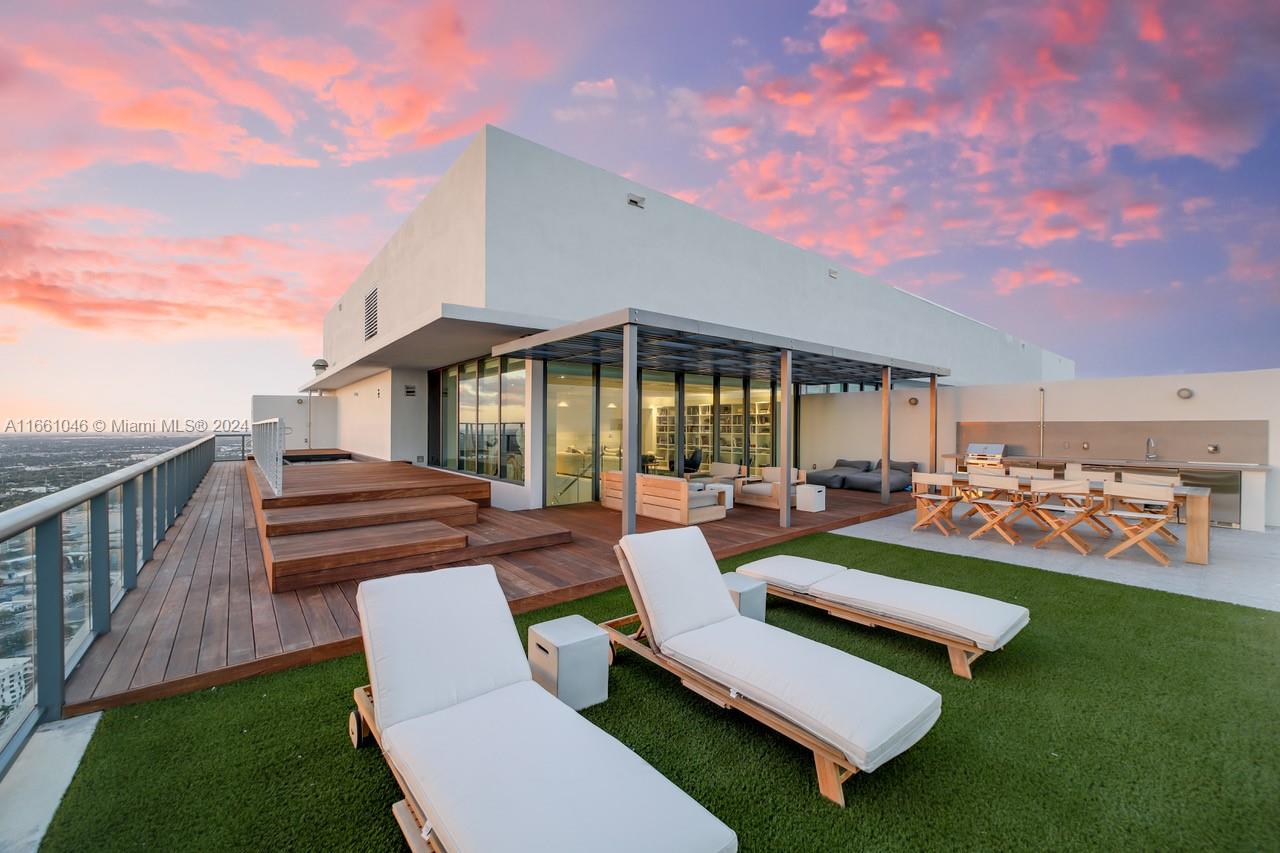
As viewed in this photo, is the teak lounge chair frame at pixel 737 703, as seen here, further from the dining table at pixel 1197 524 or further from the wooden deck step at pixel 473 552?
the dining table at pixel 1197 524

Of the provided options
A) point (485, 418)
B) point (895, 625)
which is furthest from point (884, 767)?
point (485, 418)

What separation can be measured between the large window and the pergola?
1.03 m

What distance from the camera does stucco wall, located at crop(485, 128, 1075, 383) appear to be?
329 inches

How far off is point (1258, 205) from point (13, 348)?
4860cm

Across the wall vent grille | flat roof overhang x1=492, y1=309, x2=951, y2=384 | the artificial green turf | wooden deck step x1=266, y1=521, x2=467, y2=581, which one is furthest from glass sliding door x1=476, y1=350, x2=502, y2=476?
the artificial green turf

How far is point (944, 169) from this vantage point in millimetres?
13531

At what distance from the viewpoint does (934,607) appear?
3.68 m

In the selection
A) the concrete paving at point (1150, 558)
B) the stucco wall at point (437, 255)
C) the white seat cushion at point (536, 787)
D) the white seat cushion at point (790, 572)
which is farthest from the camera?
the stucco wall at point (437, 255)

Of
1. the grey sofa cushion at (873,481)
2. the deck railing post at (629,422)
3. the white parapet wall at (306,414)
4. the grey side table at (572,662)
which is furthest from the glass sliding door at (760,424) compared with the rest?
the white parapet wall at (306,414)

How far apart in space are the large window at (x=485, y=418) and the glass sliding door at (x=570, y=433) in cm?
54

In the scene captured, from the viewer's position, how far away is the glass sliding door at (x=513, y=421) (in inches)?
358

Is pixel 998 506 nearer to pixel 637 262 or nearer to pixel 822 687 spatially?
pixel 822 687

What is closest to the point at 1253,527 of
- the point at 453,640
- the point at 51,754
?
the point at 453,640

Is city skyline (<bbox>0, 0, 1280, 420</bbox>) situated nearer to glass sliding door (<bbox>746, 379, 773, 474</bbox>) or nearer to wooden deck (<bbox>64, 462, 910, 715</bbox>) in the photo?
glass sliding door (<bbox>746, 379, 773, 474</bbox>)
